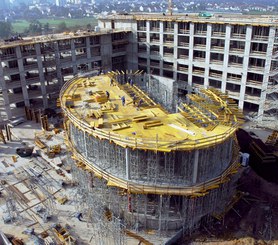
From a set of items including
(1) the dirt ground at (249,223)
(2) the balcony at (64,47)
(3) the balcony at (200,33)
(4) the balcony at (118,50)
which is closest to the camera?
(1) the dirt ground at (249,223)

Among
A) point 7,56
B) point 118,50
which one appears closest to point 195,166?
point 7,56

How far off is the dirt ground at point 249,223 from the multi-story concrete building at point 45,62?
39.0m

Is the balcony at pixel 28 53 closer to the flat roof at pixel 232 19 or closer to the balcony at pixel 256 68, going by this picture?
the flat roof at pixel 232 19

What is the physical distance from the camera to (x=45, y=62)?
57125 millimetres

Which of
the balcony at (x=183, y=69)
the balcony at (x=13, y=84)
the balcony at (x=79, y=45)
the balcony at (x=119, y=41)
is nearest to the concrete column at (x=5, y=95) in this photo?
the balcony at (x=13, y=84)

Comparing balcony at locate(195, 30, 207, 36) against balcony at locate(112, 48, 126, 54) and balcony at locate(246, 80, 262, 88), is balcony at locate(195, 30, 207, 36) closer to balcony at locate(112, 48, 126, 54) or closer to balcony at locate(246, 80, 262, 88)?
balcony at locate(246, 80, 262, 88)

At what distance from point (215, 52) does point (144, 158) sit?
3679 centimetres

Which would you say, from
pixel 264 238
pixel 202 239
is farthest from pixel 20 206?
pixel 264 238

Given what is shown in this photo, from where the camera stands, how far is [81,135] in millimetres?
31859

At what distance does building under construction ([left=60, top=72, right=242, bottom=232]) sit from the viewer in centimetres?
2658

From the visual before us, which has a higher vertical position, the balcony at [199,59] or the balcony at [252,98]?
the balcony at [199,59]

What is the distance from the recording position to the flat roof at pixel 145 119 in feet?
85.1

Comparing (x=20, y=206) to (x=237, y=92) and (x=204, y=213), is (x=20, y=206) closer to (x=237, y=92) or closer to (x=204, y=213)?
(x=204, y=213)

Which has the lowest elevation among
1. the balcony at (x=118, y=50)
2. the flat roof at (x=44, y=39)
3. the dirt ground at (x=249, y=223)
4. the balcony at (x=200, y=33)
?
the dirt ground at (x=249, y=223)
